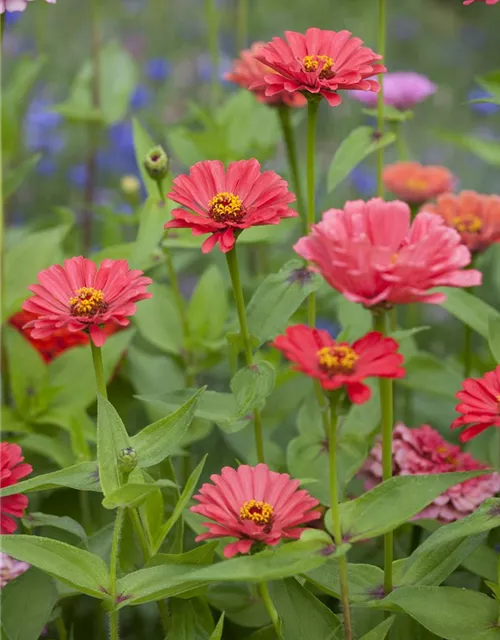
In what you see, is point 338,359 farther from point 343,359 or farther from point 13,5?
point 13,5

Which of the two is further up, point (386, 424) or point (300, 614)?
point (386, 424)

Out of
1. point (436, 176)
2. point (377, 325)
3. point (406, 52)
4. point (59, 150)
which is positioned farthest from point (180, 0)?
point (377, 325)

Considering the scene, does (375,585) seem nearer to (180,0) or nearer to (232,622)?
(232,622)

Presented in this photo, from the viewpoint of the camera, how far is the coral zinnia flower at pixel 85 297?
559 mm

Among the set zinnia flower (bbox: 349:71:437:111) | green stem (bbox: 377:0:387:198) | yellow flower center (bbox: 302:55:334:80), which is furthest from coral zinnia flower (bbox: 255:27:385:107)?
zinnia flower (bbox: 349:71:437:111)

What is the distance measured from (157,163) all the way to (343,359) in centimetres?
34

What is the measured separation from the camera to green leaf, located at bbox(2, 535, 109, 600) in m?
0.52

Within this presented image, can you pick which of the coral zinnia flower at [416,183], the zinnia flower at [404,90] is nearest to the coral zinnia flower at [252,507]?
the coral zinnia flower at [416,183]

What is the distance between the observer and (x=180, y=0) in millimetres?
2838

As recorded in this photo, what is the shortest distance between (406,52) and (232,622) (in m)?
2.19

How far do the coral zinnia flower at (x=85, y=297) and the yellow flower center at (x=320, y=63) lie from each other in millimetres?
180

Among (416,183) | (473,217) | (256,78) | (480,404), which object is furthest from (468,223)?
(480,404)

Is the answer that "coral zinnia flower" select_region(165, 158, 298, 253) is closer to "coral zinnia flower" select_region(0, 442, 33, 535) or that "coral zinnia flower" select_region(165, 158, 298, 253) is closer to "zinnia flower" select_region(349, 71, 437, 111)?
"coral zinnia flower" select_region(0, 442, 33, 535)

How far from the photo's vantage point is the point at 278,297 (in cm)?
67
